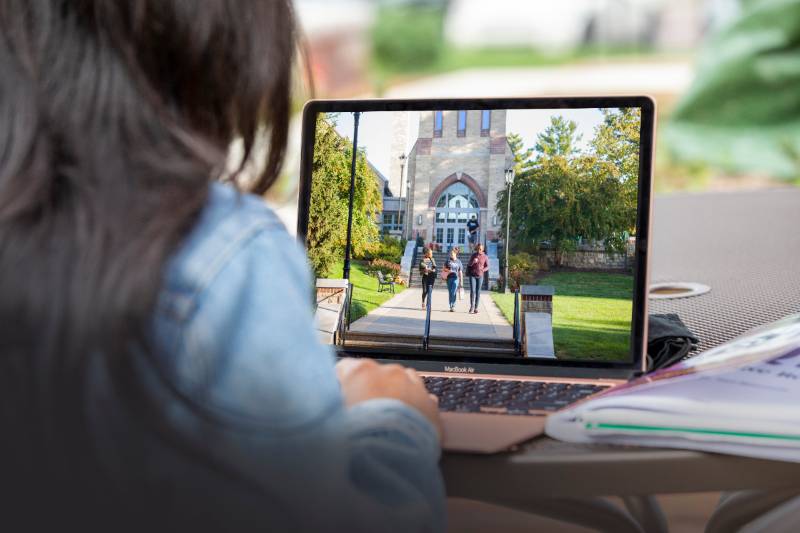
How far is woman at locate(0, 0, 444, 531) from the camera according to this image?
45 centimetres

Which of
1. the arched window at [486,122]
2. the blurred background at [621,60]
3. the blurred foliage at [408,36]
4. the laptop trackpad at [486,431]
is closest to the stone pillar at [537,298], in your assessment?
the arched window at [486,122]

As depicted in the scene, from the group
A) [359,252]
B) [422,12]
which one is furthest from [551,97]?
[422,12]

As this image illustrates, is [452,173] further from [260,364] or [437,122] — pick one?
[260,364]

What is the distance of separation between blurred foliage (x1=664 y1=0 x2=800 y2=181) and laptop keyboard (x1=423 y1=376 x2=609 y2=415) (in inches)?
197

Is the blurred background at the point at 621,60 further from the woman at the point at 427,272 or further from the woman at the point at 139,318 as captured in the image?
the woman at the point at 139,318

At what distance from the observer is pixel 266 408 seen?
0.47 m

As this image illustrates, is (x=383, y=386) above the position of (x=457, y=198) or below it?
below

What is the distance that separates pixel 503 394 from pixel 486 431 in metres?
0.26

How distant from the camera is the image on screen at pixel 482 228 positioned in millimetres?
1133

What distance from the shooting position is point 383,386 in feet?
2.09

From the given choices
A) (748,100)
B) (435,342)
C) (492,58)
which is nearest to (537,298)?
(435,342)

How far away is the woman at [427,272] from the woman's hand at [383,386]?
531 mm

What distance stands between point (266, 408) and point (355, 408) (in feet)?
0.39

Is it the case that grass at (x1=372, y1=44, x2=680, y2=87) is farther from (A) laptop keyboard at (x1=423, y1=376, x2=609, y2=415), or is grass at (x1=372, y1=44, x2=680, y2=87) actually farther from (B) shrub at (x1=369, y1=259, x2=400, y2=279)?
(A) laptop keyboard at (x1=423, y1=376, x2=609, y2=415)
